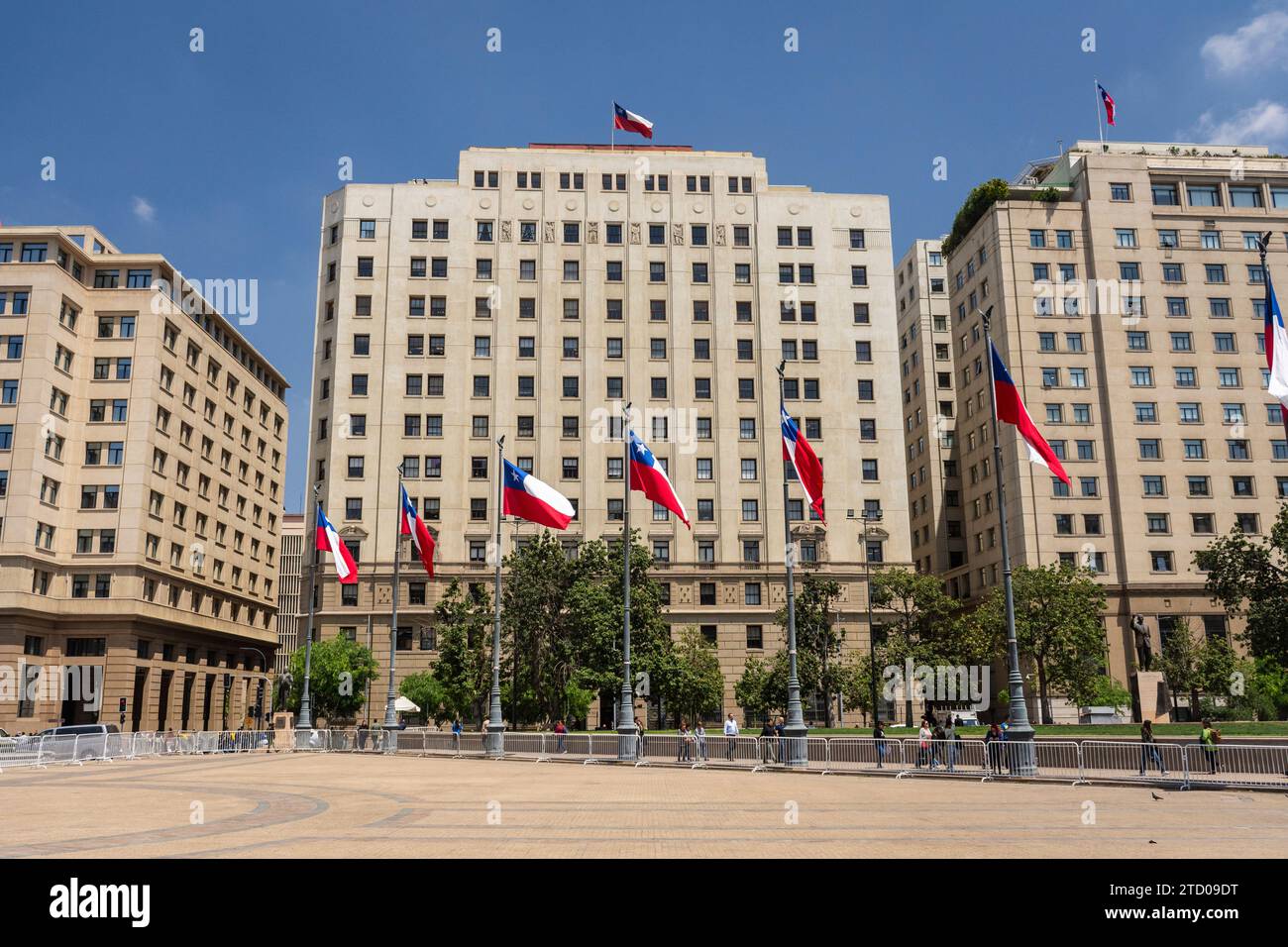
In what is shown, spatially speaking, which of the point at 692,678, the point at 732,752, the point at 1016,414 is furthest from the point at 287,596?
the point at 1016,414

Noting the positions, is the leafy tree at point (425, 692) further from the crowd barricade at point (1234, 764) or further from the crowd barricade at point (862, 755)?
the crowd barricade at point (1234, 764)

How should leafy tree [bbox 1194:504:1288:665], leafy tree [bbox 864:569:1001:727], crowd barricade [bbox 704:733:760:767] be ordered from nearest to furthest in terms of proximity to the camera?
crowd barricade [bbox 704:733:760:767] → leafy tree [bbox 1194:504:1288:665] → leafy tree [bbox 864:569:1001:727]

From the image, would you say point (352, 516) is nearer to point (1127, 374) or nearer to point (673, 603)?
point (673, 603)

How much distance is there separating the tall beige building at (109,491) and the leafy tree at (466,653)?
821 inches

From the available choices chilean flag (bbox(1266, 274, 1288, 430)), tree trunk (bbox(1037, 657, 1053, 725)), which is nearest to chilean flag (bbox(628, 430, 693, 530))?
chilean flag (bbox(1266, 274, 1288, 430))

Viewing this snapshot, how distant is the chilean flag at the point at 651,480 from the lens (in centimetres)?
3125

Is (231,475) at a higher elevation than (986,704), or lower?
higher

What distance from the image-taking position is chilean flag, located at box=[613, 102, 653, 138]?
63.0 m

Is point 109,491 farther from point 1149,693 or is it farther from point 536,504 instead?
point 1149,693

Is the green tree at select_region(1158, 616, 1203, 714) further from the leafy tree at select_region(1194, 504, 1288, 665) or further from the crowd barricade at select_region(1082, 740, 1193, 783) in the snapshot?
the crowd barricade at select_region(1082, 740, 1193, 783)

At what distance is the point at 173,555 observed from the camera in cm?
7138

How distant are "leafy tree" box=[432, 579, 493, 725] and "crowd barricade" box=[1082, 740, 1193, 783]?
35253 mm
